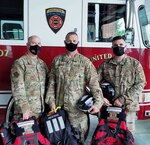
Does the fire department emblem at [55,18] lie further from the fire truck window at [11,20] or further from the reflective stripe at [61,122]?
the reflective stripe at [61,122]

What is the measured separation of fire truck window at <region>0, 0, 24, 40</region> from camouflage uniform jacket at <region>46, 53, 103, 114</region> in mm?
993

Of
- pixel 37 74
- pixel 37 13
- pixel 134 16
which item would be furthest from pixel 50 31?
pixel 134 16

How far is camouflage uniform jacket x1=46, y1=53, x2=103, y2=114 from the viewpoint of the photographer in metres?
3.52

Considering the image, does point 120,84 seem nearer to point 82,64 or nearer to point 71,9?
point 82,64

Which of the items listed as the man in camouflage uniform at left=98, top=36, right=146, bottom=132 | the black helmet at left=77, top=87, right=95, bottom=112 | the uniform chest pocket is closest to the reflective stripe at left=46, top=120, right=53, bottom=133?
the black helmet at left=77, top=87, right=95, bottom=112

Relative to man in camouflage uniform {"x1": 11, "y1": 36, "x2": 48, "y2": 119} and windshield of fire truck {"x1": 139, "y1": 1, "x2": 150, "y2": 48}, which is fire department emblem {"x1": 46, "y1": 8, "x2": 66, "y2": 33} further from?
windshield of fire truck {"x1": 139, "y1": 1, "x2": 150, "y2": 48}

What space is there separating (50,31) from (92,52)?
703 millimetres

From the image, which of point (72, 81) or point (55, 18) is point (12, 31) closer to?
point (55, 18)

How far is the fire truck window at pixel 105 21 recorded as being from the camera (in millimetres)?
4406

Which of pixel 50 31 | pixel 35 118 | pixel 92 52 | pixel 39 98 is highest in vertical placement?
pixel 50 31

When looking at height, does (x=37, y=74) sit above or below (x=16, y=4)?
below

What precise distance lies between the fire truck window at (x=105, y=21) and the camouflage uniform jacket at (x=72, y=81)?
3.14 feet

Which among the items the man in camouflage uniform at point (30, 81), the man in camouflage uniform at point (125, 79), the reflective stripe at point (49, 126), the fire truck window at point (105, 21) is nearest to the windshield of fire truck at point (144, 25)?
the fire truck window at point (105, 21)

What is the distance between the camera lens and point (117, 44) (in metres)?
3.66
